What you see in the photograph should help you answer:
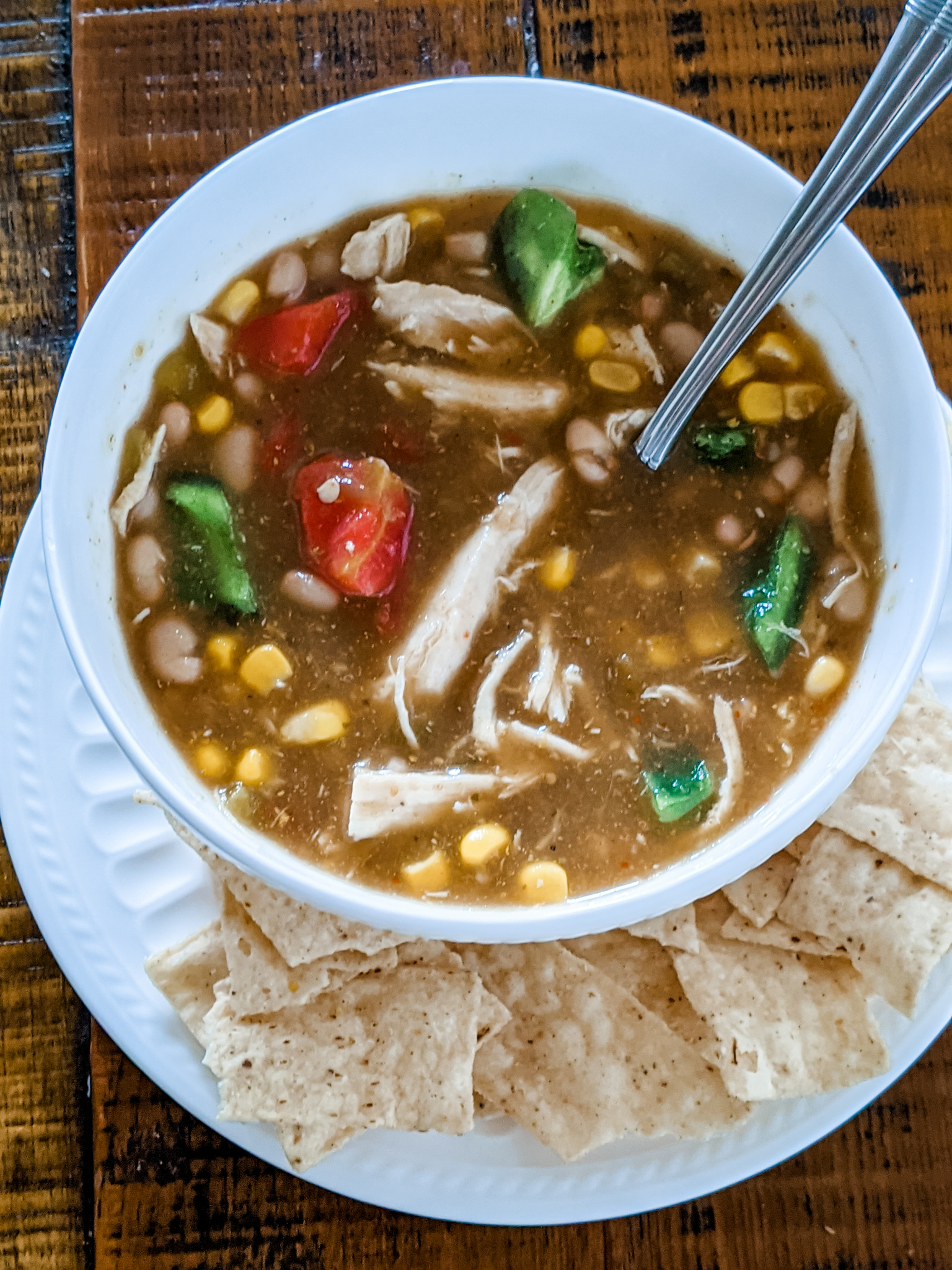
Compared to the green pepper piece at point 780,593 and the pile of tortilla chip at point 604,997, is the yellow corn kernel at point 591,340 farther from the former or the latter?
the pile of tortilla chip at point 604,997

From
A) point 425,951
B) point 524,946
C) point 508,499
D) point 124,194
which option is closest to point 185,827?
point 425,951

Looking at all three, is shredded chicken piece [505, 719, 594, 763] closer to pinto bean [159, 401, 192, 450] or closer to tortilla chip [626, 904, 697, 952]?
tortilla chip [626, 904, 697, 952]

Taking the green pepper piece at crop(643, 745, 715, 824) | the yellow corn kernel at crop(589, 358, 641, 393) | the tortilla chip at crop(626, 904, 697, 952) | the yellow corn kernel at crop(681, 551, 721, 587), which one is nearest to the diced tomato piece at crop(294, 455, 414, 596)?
the yellow corn kernel at crop(589, 358, 641, 393)

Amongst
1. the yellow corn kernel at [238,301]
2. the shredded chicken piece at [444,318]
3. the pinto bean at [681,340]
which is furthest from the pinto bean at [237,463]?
the pinto bean at [681,340]

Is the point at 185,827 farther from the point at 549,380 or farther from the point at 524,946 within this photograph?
the point at 549,380

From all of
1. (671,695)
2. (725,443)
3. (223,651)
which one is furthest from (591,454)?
(223,651)

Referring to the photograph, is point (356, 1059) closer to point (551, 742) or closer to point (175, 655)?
point (551, 742)
